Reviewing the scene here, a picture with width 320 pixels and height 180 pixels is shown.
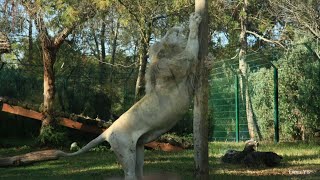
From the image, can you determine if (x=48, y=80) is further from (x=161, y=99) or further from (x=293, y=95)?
(x=161, y=99)

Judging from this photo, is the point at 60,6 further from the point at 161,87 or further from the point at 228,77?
the point at 161,87

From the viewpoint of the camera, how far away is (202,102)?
6.90 m

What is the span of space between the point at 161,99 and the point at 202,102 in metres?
0.72

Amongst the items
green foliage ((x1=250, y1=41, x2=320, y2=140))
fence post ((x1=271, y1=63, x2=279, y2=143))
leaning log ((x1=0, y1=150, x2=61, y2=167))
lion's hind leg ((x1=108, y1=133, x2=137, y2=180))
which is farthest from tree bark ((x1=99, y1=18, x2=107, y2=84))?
lion's hind leg ((x1=108, y1=133, x2=137, y2=180))

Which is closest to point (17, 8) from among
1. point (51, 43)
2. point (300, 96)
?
point (51, 43)

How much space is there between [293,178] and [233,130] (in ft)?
35.4

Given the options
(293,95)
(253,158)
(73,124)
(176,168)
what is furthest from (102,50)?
(253,158)

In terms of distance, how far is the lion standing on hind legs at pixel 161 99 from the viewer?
6.42 metres

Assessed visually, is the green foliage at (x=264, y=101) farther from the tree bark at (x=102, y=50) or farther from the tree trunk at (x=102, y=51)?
the tree trunk at (x=102, y=51)

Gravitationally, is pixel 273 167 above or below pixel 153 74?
below

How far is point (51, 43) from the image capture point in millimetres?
18125

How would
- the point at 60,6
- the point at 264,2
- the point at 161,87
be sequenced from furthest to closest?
the point at 264,2 < the point at 60,6 < the point at 161,87

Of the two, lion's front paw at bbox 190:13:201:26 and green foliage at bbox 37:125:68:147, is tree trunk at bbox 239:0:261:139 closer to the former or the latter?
green foliage at bbox 37:125:68:147

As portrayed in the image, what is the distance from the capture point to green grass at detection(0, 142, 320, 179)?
9328mm
